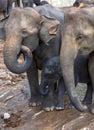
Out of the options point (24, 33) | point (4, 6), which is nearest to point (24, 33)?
point (24, 33)

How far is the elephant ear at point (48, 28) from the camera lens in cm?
304

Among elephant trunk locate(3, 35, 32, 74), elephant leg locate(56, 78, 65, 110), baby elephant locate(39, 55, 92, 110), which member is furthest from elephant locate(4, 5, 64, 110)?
elephant leg locate(56, 78, 65, 110)

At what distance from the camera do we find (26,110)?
3.42 metres

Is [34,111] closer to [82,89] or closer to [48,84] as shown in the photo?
[48,84]

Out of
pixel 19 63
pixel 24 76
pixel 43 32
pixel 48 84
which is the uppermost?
pixel 43 32

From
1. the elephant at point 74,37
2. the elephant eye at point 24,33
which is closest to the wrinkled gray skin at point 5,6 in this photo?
the elephant eye at point 24,33

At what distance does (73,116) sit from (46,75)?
15.6 inches

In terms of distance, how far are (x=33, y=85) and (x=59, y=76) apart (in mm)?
300

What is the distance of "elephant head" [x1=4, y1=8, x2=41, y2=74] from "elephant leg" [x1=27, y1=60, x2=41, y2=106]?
1.13 feet

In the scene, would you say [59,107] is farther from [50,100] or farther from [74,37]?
[74,37]

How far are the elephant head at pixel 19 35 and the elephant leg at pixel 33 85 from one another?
1.13 ft

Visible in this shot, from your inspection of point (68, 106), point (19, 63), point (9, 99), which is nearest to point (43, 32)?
point (19, 63)

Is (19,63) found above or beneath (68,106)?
above

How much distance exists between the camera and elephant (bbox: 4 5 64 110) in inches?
113
